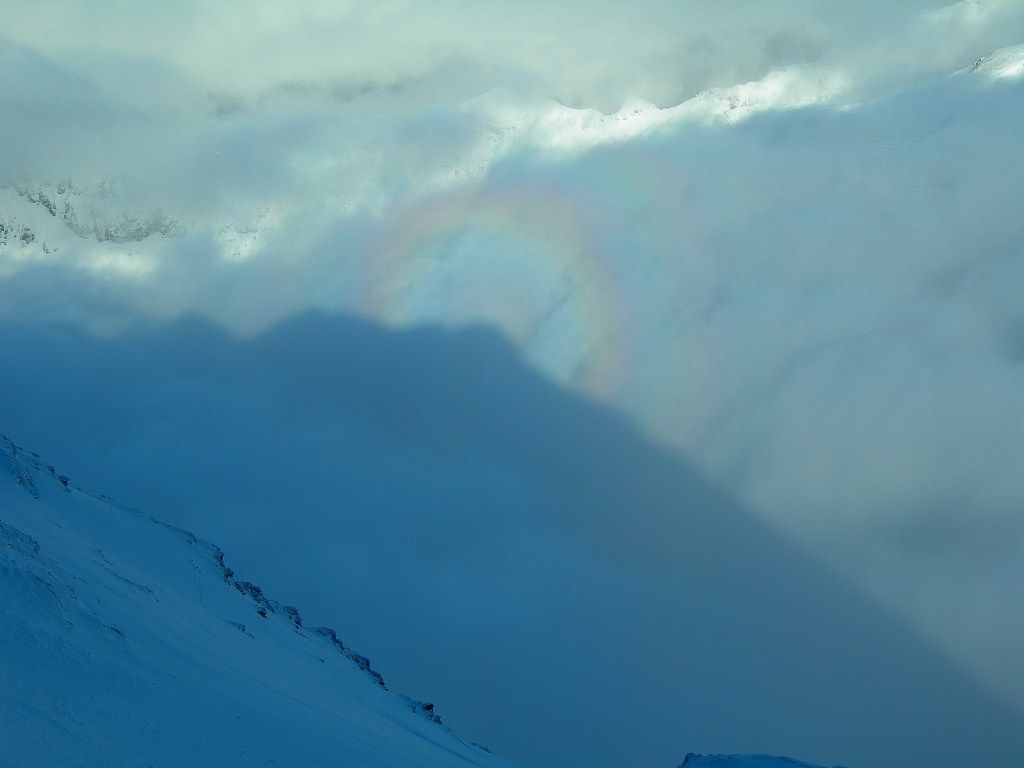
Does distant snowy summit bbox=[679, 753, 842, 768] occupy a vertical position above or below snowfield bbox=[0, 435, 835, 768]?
above

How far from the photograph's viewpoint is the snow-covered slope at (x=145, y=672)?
1395 cm

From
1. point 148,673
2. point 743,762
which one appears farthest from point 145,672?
point 743,762

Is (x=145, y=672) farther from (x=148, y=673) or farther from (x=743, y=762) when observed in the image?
(x=743, y=762)

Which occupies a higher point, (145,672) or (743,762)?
(743,762)

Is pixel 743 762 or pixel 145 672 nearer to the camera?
pixel 145 672

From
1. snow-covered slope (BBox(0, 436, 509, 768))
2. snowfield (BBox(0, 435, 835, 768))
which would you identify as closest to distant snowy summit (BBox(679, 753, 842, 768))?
snowfield (BBox(0, 435, 835, 768))

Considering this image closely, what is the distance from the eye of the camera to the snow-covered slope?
14.0 meters

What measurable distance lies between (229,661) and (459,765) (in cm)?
880

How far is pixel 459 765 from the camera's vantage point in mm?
27609

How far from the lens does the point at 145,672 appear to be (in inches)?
679

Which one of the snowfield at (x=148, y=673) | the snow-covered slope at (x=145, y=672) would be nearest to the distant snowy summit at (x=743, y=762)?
the snowfield at (x=148, y=673)

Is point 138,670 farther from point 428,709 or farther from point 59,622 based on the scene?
point 428,709

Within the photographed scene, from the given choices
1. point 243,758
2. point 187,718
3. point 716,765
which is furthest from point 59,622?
point 716,765

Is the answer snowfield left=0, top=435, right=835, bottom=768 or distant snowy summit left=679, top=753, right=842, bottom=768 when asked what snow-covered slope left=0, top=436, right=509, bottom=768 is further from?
distant snowy summit left=679, top=753, right=842, bottom=768
